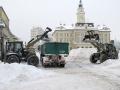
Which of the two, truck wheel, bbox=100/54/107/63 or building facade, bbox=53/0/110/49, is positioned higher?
building facade, bbox=53/0/110/49

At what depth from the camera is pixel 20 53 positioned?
32.7 metres

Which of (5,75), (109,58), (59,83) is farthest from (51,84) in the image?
(109,58)

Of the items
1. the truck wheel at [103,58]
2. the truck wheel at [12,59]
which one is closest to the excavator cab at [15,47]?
the truck wheel at [12,59]

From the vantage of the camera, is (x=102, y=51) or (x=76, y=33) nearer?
(x=102, y=51)

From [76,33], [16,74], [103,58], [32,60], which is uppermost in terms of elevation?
[76,33]

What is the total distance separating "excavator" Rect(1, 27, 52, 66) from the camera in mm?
31672

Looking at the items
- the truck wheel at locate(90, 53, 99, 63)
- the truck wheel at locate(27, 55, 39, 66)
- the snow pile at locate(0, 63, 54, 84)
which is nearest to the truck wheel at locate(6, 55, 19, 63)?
the truck wheel at locate(27, 55, 39, 66)

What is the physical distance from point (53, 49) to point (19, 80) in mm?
13562

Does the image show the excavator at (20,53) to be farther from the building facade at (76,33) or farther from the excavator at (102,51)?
the building facade at (76,33)

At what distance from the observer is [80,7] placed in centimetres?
17250

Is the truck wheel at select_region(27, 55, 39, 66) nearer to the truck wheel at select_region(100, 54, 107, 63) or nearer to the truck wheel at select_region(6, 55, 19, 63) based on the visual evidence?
the truck wheel at select_region(6, 55, 19, 63)

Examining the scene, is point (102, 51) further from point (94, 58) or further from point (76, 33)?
point (76, 33)

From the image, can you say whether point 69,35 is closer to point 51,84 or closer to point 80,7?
point 80,7

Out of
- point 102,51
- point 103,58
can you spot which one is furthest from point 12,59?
point 102,51
